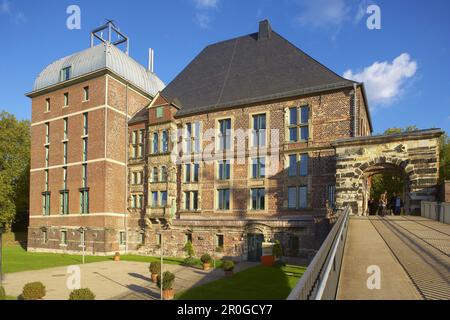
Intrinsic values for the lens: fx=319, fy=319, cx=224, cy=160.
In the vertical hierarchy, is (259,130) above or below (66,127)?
below

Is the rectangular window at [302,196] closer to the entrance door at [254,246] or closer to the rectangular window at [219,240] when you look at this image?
the entrance door at [254,246]

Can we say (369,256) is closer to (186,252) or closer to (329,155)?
(329,155)

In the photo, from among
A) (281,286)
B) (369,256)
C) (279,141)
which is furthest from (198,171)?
(369,256)

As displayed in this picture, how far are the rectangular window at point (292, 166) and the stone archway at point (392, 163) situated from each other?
27.1ft

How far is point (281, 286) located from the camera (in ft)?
54.7

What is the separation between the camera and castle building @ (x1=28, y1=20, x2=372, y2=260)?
84.8 ft

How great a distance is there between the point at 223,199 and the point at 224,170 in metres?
2.68

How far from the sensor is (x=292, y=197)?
26.4 m

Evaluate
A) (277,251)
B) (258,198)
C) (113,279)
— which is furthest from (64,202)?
(277,251)

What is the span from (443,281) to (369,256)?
2089 mm

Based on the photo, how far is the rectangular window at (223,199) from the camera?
2927 cm

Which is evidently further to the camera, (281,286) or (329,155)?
(329,155)

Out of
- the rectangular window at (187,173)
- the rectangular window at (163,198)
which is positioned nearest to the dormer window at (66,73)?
the rectangular window at (163,198)

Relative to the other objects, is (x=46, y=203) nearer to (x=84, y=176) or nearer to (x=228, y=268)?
(x=84, y=176)
